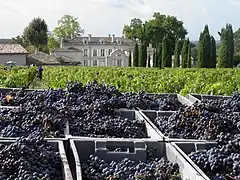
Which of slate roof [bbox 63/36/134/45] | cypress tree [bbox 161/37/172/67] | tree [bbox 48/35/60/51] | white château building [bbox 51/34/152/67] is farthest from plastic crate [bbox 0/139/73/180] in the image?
tree [bbox 48/35/60/51]

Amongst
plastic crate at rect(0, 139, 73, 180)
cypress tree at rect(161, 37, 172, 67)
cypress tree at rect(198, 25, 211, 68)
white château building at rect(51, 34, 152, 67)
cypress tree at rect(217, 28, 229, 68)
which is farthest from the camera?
white château building at rect(51, 34, 152, 67)

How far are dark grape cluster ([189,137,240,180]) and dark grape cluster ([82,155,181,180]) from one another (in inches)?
7.2

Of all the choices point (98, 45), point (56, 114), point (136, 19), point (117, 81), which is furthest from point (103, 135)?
point (136, 19)

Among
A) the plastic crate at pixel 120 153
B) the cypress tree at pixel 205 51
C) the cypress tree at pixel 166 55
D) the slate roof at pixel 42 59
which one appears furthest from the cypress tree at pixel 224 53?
the plastic crate at pixel 120 153

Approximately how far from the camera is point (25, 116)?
343cm

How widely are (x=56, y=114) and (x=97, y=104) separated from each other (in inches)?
18.2

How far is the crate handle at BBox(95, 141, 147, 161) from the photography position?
2.70 m

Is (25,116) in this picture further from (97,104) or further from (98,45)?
(98,45)

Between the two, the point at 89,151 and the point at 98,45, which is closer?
the point at 89,151

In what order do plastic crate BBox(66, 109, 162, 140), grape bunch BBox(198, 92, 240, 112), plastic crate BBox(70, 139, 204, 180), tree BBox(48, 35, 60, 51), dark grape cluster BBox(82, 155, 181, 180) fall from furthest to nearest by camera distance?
tree BBox(48, 35, 60, 51), grape bunch BBox(198, 92, 240, 112), plastic crate BBox(66, 109, 162, 140), plastic crate BBox(70, 139, 204, 180), dark grape cluster BBox(82, 155, 181, 180)

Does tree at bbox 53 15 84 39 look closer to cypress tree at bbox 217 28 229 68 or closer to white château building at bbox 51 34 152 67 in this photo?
white château building at bbox 51 34 152 67

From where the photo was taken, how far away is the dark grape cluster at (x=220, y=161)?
248cm

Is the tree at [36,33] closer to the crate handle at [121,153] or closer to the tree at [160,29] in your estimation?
the tree at [160,29]

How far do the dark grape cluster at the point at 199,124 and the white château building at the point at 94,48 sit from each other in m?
58.7
